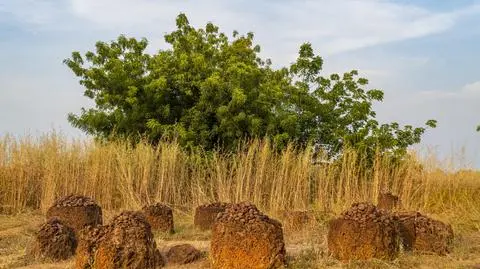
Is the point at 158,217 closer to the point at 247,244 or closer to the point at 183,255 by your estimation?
the point at 183,255

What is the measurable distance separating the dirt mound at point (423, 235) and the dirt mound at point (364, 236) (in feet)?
2.34

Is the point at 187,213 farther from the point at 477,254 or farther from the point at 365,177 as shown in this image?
the point at 477,254

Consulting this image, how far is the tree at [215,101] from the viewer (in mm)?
13844

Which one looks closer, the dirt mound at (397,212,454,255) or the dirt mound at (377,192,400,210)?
the dirt mound at (397,212,454,255)

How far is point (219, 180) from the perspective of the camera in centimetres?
1132

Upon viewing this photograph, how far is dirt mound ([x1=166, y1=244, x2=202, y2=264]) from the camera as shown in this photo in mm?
5699

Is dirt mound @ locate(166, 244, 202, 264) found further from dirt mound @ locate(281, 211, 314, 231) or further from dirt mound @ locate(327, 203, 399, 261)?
dirt mound @ locate(281, 211, 314, 231)

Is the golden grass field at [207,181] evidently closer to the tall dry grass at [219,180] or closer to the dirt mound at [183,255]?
the tall dry grass at [219,180]

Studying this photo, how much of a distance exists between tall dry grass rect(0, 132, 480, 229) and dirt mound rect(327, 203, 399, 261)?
15.8 feet

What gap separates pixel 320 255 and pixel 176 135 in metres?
8.44

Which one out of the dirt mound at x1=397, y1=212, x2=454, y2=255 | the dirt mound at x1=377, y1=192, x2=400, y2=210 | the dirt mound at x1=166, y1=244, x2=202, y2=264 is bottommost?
the dirt mound at x1=166, y1=244, x2=202, y2=264

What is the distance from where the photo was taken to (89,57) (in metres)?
15.5

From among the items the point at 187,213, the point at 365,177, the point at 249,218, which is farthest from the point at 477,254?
the point at 187,213

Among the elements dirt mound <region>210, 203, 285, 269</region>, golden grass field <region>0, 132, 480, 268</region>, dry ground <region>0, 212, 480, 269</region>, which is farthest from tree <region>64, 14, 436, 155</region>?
dirt mound <region>210, 203, 285, 269</region>
